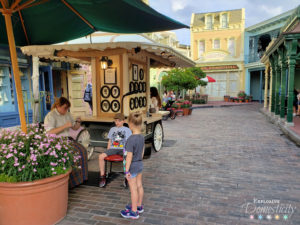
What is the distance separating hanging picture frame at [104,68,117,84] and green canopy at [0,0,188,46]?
1050mm

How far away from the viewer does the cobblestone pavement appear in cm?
319

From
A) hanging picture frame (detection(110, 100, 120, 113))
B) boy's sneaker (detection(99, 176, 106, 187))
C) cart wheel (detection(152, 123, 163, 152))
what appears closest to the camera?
boy's sneaker (detection(99, 176, 106, 187))

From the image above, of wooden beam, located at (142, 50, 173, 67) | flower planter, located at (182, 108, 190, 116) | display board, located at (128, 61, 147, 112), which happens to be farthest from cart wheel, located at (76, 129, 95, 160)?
flower planter, located at (182, 108, 190, 116)

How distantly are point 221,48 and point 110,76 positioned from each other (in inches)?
993

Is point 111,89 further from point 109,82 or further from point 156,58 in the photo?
point 156,58

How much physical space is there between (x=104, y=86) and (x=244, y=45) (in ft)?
83.6

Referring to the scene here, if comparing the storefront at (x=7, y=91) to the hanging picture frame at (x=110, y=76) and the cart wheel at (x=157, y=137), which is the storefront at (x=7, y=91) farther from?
the cart wheel at (x=157, y=137)

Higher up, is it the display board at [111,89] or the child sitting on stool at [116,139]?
the display board at [111,89]

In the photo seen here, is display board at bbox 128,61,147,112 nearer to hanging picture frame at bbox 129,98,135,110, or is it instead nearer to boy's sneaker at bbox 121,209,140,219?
hanging picture frame at bbox 129,98,135,110

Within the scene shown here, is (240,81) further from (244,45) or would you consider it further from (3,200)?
(3,200)

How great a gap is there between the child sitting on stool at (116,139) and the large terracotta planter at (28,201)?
1337 millimetres

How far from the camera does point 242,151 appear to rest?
6.46 m

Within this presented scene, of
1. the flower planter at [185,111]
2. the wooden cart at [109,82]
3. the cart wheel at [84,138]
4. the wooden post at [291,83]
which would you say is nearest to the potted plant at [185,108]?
the flower planter at [185,111]

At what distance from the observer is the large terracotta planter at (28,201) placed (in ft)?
8.60
